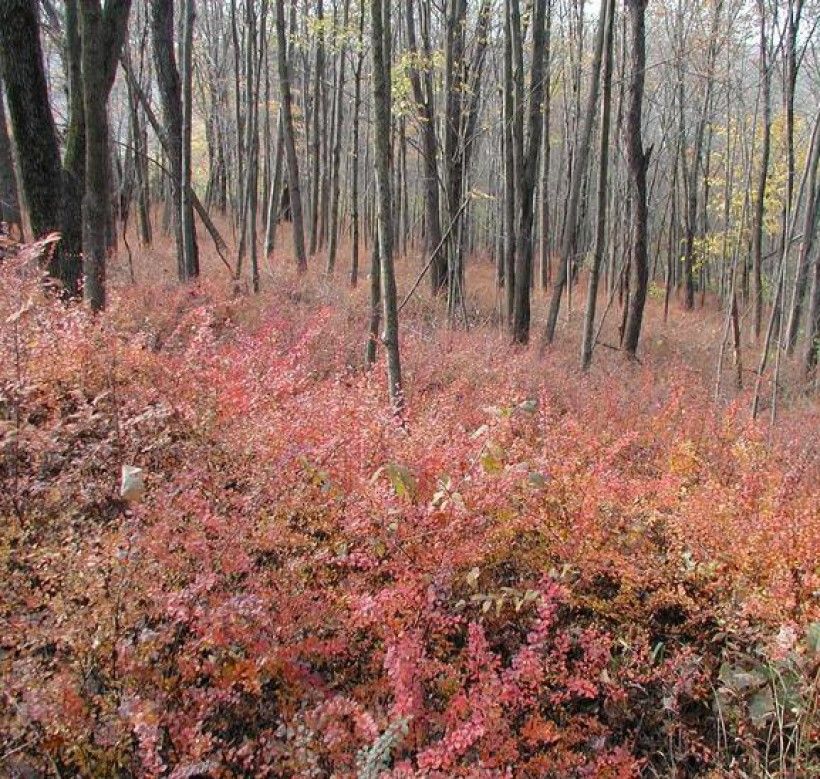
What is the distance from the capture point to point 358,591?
276cm

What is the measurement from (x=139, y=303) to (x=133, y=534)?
16.0 feet

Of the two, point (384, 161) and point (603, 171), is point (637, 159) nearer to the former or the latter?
point (603, 171)

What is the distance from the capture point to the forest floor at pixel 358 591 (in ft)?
7.12

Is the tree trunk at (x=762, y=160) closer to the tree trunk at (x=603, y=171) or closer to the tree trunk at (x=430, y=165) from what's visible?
the tree trunk at (x=603, y=171)

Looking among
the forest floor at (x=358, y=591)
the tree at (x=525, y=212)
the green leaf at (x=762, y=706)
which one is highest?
the tree at (x=525, y=212)

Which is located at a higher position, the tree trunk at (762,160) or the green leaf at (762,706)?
the tree trunk at (762,160)

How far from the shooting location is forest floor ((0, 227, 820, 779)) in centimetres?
217

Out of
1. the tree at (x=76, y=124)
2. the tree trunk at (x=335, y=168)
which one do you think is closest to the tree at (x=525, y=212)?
the tree trunk at (x=335, y=168)

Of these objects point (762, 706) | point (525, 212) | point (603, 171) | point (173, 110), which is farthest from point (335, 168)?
point (762, 706)

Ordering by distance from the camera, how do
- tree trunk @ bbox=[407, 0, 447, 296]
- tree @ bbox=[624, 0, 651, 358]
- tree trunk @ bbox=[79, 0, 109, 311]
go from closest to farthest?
1. tree trunk @ bbox=[79, 0, 109, 311]
2. tree @ bbox=[624, 0, 651, 358]
3. tree trunk @ bbox=[407, 0, 447, 296]

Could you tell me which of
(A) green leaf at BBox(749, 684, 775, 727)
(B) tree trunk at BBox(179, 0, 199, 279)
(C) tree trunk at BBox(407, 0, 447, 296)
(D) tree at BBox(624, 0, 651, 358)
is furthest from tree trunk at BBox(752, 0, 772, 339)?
(A) green leaf at BBox(749, 684, 775, 727)

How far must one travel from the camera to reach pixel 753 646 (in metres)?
2.83

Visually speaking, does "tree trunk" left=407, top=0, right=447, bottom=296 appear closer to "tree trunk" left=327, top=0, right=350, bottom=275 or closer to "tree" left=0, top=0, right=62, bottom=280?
"tree trunk" left=327, top=0, right=350, bottom=275

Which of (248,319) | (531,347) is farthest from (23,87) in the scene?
(531,347)
